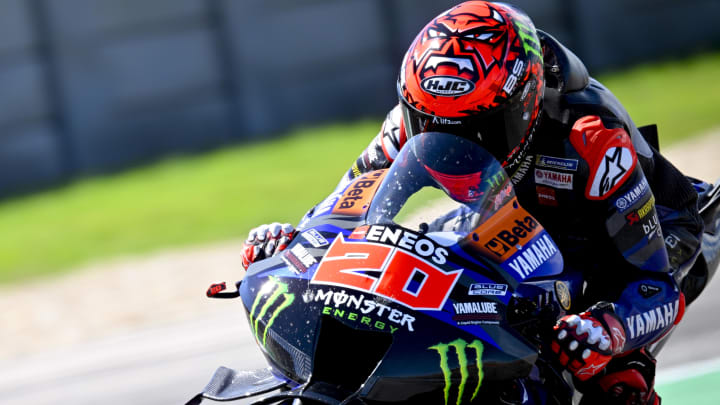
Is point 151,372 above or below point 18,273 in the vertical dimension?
above

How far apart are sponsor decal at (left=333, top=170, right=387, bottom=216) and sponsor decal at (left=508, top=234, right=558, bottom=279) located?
466mm

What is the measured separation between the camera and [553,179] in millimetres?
3166

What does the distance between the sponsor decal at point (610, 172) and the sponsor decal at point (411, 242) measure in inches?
32.8

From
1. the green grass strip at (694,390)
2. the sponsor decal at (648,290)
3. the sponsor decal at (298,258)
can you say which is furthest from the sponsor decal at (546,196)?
the green grass strip at (694,390)

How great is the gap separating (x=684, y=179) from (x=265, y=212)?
24.0ft

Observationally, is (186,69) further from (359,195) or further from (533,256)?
(533,256)

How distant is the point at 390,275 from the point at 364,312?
0.12m

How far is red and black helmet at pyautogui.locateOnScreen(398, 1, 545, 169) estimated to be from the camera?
2875 millimetres

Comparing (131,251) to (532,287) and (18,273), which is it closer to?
(18,273)

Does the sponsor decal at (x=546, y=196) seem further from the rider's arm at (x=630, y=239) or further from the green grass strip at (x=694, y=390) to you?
the green grass strip at (x=694, y=390)

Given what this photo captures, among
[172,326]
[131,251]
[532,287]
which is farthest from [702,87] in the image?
[532,287]

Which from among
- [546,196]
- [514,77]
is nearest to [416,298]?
[514,77]

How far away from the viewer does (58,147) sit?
1472 cm

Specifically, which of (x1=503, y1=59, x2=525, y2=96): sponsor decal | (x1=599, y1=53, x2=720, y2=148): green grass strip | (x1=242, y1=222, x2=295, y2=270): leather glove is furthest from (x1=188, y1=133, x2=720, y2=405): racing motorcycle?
(x1=599, y1=53, x2=720, y2=148): green grass strip
